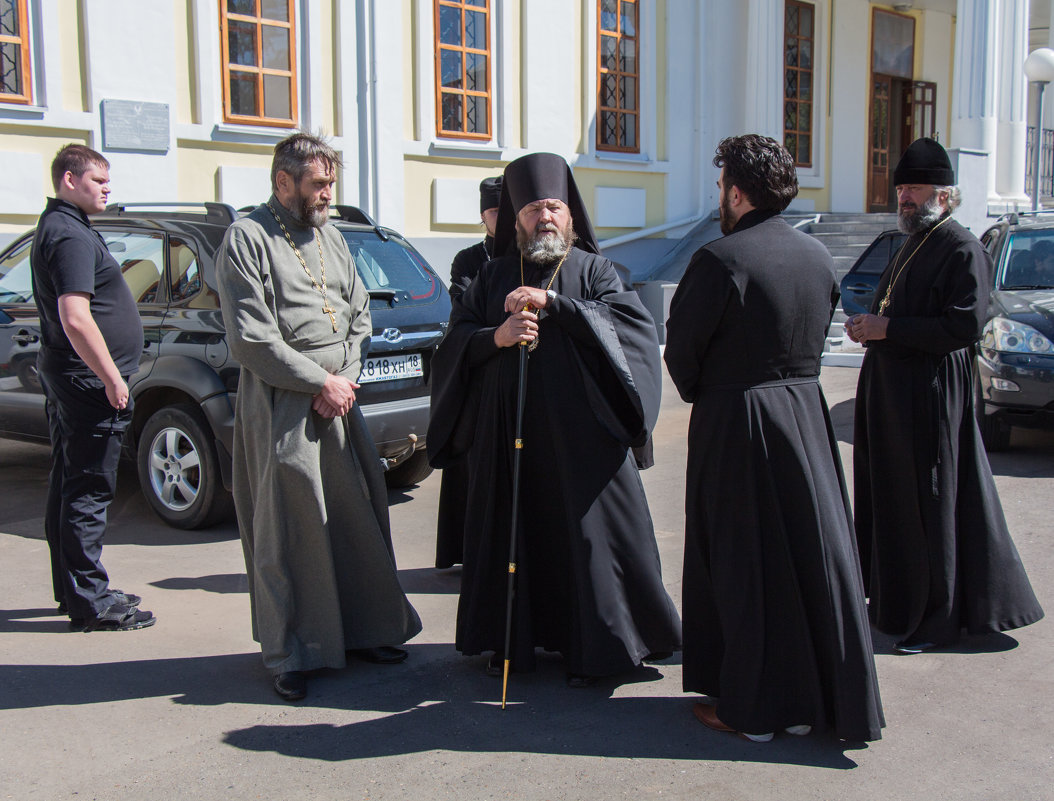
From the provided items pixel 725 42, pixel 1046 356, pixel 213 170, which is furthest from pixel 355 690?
pixel 725 42

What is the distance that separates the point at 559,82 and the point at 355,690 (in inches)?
473

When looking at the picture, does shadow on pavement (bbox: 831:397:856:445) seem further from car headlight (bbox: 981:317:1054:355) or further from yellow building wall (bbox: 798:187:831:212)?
yellow building wall (bbox: 798:187:831:212)

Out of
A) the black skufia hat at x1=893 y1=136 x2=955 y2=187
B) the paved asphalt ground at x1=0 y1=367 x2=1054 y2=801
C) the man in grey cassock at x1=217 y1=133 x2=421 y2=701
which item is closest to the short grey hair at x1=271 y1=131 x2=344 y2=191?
the man in grey cassock at x1=217 y1=133 x2=421 y2=701

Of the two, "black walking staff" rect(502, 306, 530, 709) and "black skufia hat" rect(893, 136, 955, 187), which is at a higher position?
"black skufia hat" rect(893, 136, 955, 187)

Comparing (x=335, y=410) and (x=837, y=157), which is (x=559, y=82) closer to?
(x=837, y=157)

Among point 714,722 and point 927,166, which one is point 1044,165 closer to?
point 927,166

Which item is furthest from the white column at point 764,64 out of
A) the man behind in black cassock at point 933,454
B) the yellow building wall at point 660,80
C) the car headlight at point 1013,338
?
the man behind in black cassock at point 933,454

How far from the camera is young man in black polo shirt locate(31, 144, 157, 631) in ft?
Answer: 14.5

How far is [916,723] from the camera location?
3643mm

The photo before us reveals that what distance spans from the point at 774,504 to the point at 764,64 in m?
14.7

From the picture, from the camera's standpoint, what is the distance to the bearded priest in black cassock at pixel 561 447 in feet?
12.6

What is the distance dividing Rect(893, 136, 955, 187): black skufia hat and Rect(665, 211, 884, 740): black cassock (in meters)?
1.19

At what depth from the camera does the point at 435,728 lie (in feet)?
12.0

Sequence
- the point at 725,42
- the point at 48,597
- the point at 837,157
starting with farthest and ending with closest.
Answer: the point at 837,157, the point at 725,42, the point at 48,597
